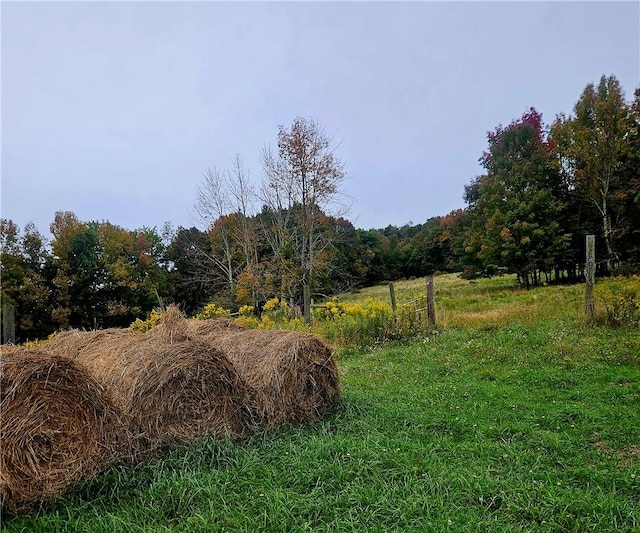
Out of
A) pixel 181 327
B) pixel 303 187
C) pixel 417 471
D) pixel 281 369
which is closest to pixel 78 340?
pixel 181 327

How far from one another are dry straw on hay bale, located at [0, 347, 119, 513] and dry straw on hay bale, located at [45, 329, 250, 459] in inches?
8.7

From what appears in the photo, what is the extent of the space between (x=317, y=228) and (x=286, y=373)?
14937 millimetres

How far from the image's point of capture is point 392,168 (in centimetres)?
1516

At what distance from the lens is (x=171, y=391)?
385cm

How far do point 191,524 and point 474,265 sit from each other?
27.1 meters

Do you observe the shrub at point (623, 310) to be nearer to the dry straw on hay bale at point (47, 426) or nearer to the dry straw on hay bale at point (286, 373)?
the dry straw on hay bale at point (286, 373)

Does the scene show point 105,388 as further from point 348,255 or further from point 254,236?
point 348,255

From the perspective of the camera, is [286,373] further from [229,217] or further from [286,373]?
[229,217]

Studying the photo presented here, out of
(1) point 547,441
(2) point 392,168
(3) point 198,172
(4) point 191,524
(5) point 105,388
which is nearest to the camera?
(4) point 191,524

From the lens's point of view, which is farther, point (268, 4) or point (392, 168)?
point (392, 168)

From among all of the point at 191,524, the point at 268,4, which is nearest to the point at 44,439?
the point at 191,524

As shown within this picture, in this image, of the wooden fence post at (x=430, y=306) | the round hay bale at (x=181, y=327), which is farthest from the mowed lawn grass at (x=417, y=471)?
the wooden fence post at (x=430, y=306)

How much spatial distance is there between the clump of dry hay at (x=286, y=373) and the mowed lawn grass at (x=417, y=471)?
0.21m

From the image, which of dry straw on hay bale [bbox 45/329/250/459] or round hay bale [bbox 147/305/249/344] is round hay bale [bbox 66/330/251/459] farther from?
round hay bale [bbox 147/305/249/344]
